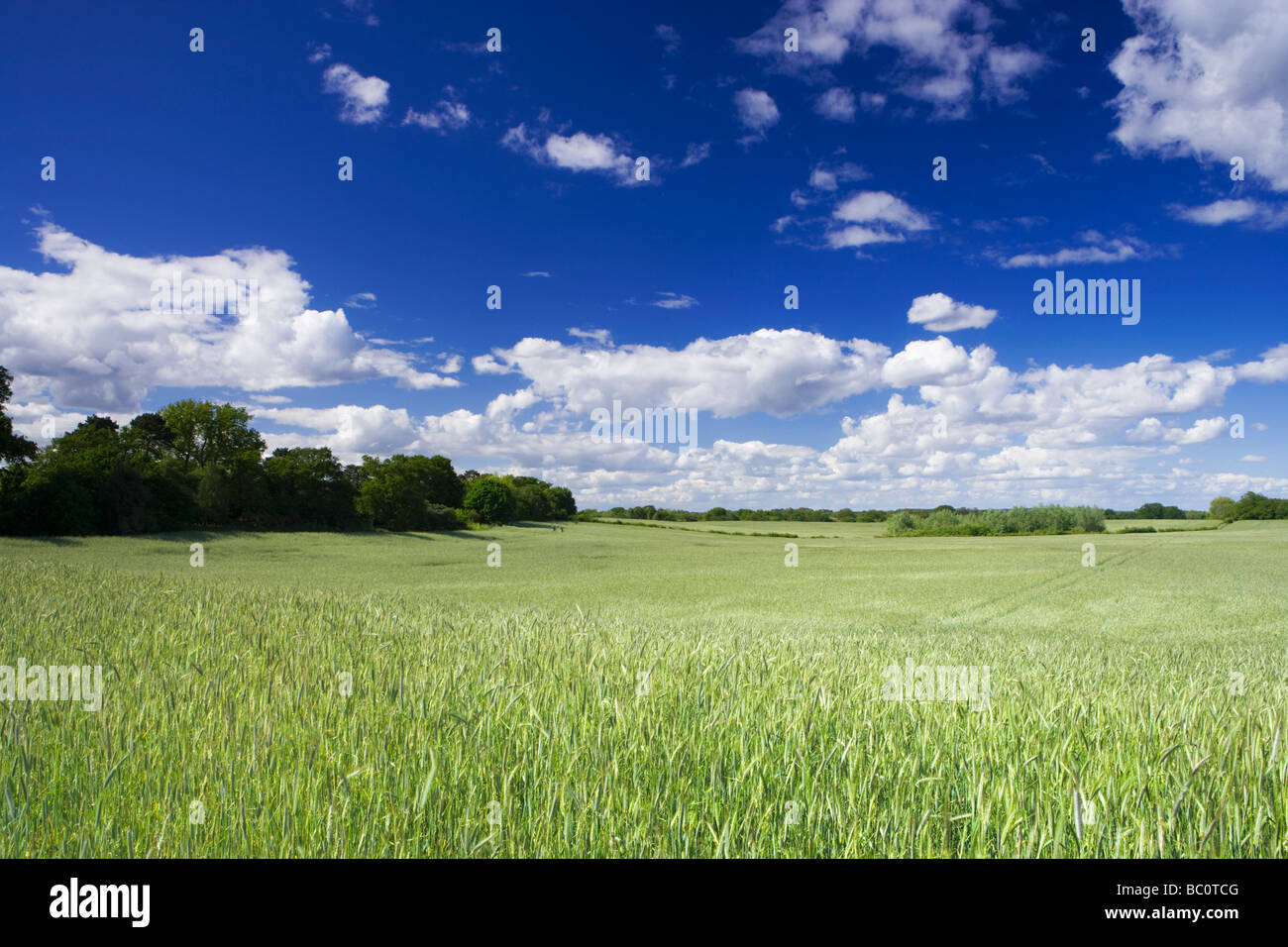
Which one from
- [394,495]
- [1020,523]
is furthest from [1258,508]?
[394,495]

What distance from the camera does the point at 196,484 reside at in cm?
4928

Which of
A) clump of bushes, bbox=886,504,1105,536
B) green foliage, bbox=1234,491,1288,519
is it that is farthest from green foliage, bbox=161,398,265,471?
green foliage, bbox=1234,491,1288,519

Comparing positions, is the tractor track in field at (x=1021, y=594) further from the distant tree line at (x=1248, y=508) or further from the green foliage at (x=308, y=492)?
the distant tree line at (x=1248, y=508)

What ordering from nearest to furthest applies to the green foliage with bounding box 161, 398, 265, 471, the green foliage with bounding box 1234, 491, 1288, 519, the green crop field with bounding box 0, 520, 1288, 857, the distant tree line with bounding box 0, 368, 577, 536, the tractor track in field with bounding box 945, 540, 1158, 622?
the green crop field with bounding box 0, 520, 1288, 857
the tractor track in field with bounding box 945, 540, 1158, 622
the distant tree line with bounding box 0, 368, 577, 536
the green foliage with bounding box 161, 398, 265, 471
the green foliage with bounding box 1234, 491, 1288, 519

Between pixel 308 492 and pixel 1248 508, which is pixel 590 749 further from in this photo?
pixel 1248 508

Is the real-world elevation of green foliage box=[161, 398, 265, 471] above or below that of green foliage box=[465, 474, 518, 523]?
above

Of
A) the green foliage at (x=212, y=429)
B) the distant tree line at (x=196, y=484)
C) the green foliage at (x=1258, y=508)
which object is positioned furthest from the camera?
the green foliage at (x=1258, y=508)

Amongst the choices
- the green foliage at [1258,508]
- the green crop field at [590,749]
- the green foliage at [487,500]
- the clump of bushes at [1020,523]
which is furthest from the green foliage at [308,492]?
the green foliage at [1258,508]

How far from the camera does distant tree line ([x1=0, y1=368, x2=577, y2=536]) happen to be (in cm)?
3897

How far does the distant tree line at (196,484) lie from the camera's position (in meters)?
39.0

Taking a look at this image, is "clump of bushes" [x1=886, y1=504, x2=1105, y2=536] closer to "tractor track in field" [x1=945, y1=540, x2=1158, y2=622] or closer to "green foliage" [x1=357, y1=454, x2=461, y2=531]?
"tractor track in field" [x1=945, y1=540, x2=1158, y2=622]

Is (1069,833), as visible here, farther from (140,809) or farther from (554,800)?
(140,809)
